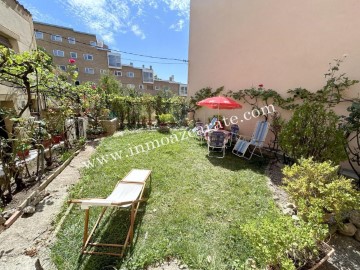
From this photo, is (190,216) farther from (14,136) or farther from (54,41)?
(54,41)

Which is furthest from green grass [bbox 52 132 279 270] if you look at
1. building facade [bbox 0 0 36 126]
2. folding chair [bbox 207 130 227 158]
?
building facade [bbox 0 0 36 126]

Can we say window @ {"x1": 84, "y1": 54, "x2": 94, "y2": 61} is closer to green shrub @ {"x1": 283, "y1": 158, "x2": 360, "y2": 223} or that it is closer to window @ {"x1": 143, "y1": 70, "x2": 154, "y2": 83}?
window @ {"x1": 143, "y1": 70, "x2": 154, "y2": 83}

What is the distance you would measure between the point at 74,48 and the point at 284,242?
39.9m

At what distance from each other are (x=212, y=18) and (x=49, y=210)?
37.5 ft

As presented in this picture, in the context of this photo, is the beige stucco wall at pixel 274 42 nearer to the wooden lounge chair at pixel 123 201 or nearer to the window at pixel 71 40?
the wooden lounge chair at pixel 123 201

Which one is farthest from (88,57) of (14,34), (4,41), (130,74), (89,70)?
(4,41)

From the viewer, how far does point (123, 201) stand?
2740 mm

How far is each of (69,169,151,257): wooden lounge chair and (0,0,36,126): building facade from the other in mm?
5656

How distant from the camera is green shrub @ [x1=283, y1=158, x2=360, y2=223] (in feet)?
8.39

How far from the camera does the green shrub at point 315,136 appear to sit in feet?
13.5

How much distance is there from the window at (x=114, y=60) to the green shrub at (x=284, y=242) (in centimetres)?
4179

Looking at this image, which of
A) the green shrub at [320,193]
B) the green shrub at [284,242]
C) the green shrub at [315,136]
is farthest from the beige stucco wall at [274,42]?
the green shrub at [284,242]

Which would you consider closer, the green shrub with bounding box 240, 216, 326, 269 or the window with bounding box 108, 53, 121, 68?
the green shrub with bounding box 240, 216, 326, 269

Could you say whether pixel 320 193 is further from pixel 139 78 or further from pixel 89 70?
pixel 139 78
